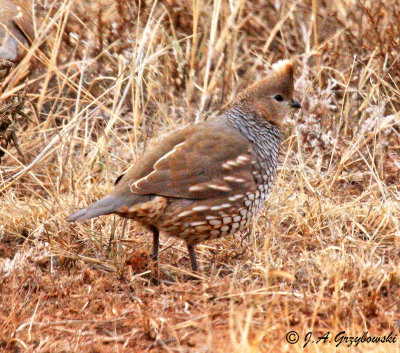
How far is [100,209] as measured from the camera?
3.89 metres

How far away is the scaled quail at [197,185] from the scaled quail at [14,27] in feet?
7.52

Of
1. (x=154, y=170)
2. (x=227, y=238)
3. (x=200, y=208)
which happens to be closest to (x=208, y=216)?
(x=200, y=208)

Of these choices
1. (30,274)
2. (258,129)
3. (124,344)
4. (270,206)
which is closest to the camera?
(124,344)

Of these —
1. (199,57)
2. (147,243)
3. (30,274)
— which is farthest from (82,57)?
(30,274)

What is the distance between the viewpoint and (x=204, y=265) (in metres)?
4.39

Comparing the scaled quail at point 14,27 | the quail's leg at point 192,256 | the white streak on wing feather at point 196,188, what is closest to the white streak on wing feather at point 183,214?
the white streak on wing feather at point 196,188

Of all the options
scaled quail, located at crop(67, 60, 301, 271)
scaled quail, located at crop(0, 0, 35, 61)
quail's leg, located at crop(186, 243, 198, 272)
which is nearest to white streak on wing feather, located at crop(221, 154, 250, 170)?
scaled quail, located at crop(67, 60, 301, 271)

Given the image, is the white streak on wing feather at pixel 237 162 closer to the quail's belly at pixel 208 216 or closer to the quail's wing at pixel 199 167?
the quail's wing at pixel 199 167

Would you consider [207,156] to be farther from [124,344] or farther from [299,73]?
[299,73]

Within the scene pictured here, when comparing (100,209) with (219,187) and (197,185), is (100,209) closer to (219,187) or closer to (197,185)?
(197,185)

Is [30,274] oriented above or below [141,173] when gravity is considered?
below

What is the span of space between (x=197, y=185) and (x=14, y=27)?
116 inches

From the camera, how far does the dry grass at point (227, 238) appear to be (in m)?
3.42

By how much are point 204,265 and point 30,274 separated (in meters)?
1.02
